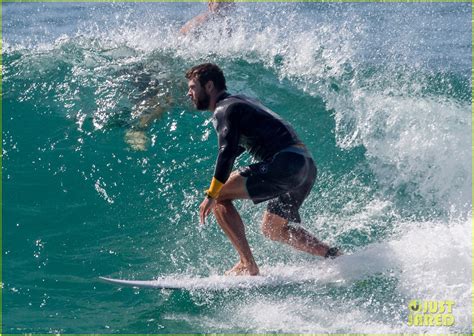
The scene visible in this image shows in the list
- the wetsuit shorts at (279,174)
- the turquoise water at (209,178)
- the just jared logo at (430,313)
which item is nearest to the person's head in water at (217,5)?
the turquoise water at (209,178)

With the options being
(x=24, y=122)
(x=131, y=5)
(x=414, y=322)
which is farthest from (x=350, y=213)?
(x=131, y=5)

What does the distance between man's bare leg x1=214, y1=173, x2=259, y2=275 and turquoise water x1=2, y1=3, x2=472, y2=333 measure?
26 cm

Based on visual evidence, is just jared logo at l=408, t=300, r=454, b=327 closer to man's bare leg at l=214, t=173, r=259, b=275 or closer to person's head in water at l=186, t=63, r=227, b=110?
man's bare leg at l=214, t=173, r=259, b=275

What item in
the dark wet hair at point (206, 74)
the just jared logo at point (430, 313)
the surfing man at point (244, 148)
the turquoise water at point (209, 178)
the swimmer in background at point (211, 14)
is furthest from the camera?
the swimmer in background at point (211, 14)

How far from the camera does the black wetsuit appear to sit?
5832 mm

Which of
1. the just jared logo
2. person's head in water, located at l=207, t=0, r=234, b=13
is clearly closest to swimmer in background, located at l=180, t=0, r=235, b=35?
person's head in water, located at l=207, t=0, r=234, b=13

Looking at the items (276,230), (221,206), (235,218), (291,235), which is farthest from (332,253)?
(221,206)

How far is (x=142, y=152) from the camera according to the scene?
8.59 meters

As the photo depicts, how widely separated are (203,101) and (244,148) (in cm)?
56

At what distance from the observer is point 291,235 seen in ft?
20.4

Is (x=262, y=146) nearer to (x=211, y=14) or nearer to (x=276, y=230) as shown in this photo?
(x=276, y=230)

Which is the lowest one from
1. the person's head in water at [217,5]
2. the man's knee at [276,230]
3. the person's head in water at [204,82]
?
the man's knee at [276,230]

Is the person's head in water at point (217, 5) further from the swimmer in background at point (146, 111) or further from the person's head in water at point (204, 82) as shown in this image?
the person's head in water at point (204, 82)

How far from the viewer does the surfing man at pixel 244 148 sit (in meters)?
5.84
